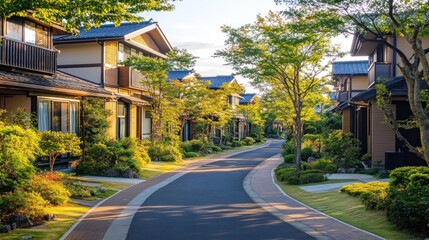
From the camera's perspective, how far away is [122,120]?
28.7 metres

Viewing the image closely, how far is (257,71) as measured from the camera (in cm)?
2038

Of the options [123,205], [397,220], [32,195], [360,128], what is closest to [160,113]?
[360,128]

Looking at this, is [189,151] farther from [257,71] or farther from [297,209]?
[297,209]

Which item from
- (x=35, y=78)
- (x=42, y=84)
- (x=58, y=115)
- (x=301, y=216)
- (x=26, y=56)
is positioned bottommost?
(x=301, y=216)

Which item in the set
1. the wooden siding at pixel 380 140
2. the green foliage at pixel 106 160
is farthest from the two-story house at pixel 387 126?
the green foliage at pixel 106 160

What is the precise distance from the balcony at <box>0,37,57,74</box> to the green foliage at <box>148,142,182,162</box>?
10.3 m

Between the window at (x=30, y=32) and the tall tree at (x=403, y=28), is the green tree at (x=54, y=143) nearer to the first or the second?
the window at (x=30, y=32)

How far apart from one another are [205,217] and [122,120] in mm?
18738

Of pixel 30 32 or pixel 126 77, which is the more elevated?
pixel 30 32

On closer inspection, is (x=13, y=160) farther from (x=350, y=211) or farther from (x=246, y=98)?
(x=246, y=98)

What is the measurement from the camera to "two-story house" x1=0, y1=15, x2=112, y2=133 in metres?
16.9

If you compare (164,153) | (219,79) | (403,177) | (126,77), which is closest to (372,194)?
(403,177)

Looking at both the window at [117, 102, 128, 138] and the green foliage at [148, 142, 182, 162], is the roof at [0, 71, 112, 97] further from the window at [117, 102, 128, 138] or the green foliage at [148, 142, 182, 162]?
the green foliage at [148, 142, 182, 162]

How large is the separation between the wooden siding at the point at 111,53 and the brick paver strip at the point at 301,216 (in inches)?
506
